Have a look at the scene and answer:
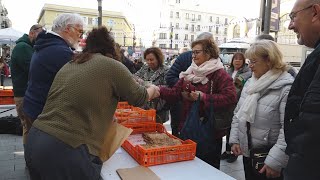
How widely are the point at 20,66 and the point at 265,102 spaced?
293 cm

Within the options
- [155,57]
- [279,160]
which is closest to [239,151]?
[279,160]

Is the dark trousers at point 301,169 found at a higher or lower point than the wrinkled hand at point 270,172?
higher

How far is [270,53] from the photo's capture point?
2232 mm

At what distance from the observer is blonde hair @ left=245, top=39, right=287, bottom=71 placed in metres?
2.23

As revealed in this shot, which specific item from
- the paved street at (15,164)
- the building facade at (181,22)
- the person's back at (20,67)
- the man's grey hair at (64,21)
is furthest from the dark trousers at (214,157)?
the building facade at (181,22)

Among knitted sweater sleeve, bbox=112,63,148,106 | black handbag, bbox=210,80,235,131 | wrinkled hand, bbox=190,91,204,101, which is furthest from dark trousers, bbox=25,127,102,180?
black handbag, bbox=210,80,235,131

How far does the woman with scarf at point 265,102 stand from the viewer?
2125 mm

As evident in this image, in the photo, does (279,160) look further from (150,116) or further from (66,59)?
(66,59)

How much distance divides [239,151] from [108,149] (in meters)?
1.09

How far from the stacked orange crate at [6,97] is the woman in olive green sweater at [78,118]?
426 cm

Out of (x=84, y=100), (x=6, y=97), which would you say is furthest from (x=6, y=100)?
(x=84, y=100)

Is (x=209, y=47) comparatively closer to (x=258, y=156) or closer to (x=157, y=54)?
(x=258, y=156)

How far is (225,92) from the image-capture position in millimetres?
2590

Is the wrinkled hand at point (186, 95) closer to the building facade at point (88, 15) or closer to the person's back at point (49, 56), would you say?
the person's back at point (49, 56)
